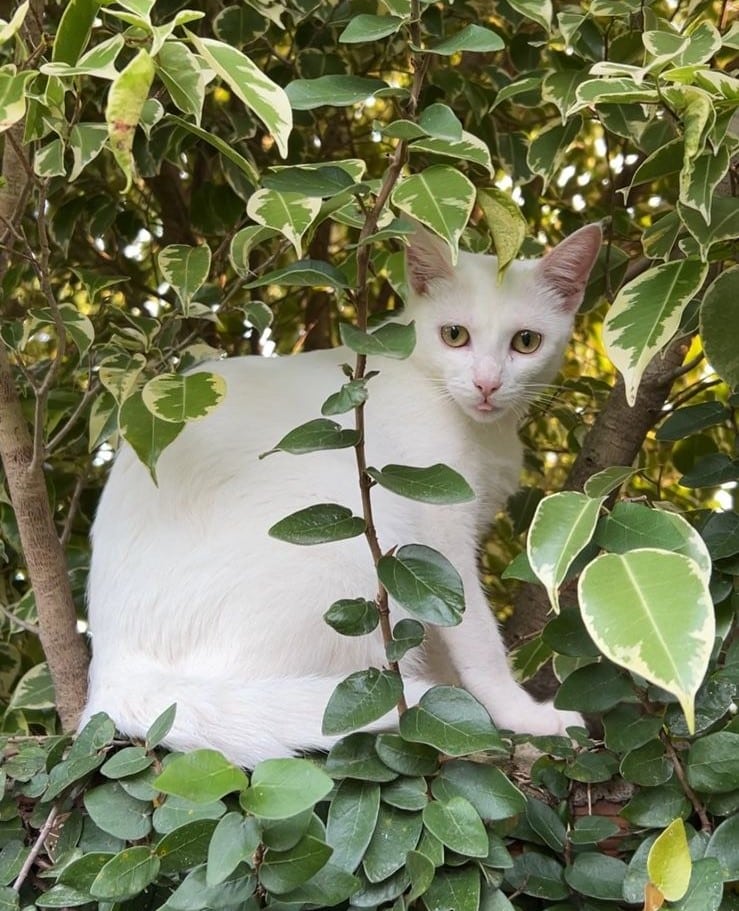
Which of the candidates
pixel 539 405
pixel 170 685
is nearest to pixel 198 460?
pixel 170 685

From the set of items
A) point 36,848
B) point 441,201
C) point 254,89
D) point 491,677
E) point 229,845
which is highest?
point 254,89

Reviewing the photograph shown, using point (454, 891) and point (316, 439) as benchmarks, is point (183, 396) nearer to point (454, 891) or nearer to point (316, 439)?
point (316, 439)

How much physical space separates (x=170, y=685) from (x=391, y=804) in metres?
0.31

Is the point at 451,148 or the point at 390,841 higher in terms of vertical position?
the point at 451,148

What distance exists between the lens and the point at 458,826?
30.5 inches

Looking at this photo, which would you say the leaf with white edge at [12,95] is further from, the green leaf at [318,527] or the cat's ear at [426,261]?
the cat's ear at [426,261]

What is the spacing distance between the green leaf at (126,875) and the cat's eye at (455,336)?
0.81 metres

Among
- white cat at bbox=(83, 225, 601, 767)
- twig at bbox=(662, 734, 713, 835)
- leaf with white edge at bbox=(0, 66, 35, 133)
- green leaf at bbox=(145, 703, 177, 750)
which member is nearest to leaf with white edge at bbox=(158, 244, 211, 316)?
white cat at bbox=(83, 225, 601, 767)

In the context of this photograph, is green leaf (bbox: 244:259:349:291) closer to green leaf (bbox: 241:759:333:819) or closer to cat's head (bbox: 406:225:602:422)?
green leaf (bbox: 241:759:333:819)

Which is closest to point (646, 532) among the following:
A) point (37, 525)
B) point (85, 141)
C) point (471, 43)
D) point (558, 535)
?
point (558, 535)

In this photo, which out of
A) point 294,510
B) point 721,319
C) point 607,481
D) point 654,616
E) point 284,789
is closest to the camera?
point 654,616

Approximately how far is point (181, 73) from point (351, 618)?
471 millimetres

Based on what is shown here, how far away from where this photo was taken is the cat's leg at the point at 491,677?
1154 mm

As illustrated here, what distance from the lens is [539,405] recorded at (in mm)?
1456
